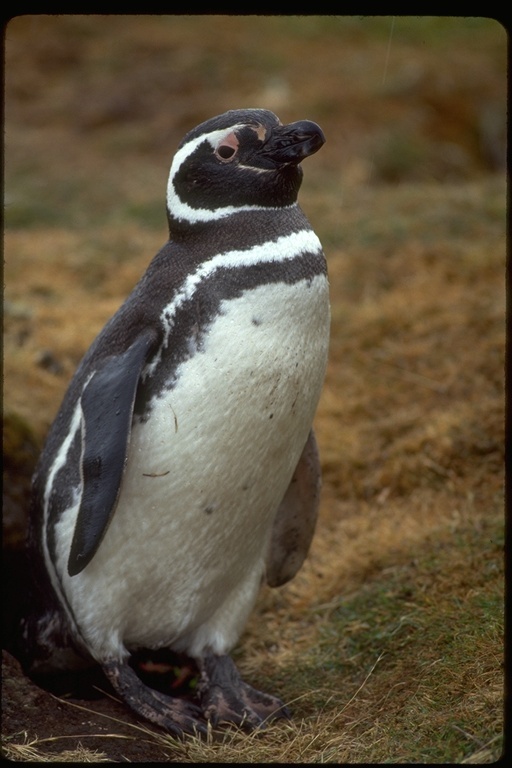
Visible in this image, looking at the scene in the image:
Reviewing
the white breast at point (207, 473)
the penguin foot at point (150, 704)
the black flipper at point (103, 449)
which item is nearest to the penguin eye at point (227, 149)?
the white breast at point (207, 473)

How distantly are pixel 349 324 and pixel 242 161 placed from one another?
2.89 meters

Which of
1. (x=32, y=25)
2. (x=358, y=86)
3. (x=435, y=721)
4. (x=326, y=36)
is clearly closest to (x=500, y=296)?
(x=435, y=721)

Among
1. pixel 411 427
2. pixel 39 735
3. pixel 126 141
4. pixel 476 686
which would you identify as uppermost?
pixel 476 686

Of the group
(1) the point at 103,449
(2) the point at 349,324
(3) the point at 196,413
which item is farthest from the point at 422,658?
(2) the point at 349,324

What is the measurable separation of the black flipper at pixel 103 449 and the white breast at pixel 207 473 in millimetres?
132

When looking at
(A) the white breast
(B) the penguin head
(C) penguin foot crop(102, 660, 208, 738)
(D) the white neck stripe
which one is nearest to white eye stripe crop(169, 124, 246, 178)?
(B) the penguin head

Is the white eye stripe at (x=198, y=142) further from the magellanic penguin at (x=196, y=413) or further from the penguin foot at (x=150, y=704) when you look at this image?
the penguin foot at (x=150, y=704)

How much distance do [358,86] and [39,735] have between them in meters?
8.98

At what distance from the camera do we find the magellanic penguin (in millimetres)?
2596

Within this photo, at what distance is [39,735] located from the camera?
282 cm

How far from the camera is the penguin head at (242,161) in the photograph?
103 inches

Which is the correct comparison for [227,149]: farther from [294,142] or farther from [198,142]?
[294,142]

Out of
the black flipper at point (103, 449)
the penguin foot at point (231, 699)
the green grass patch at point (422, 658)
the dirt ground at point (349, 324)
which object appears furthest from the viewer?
the penguin foot at point (231, 699)

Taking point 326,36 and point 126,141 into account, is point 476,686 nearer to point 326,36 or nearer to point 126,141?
point 126,141
